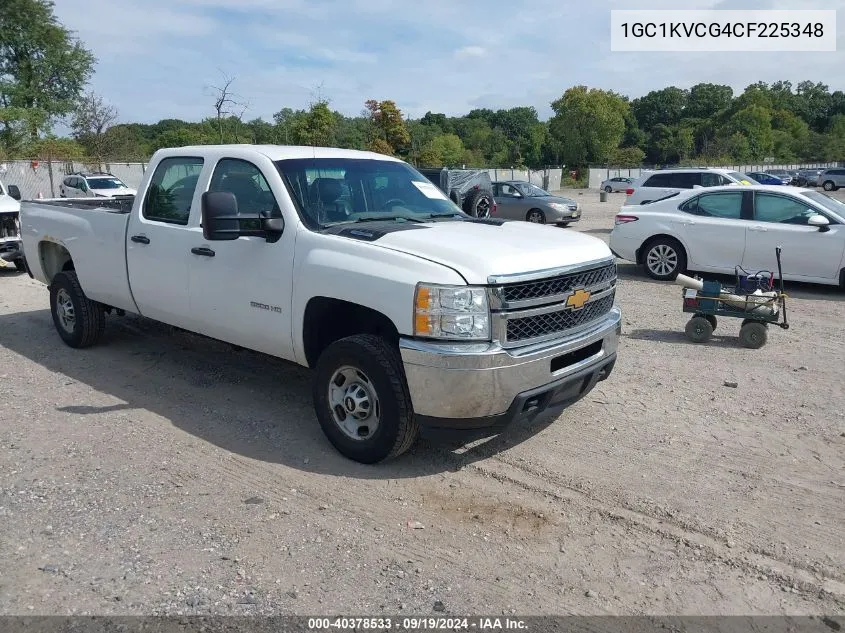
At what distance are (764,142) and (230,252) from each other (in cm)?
10237

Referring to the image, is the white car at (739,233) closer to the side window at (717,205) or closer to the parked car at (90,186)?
the side window at (717,205)

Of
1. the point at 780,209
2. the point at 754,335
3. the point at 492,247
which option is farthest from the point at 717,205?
the point at 492,247

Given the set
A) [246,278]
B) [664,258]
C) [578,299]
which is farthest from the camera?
[664,258]

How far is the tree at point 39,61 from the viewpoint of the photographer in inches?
1893

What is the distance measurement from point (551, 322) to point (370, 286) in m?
1.13

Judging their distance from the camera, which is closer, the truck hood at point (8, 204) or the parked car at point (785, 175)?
the truck hood at point (8, 204)

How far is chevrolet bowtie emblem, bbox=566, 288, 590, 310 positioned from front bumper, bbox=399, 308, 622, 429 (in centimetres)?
25

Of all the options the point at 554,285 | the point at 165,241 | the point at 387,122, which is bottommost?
the point at 554,285

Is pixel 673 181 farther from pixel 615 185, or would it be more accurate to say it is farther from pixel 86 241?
pixel 615 185

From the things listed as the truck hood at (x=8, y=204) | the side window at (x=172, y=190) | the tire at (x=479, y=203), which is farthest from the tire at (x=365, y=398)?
the tire at (x=479, y=203)

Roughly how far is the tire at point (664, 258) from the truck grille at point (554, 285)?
6693mm

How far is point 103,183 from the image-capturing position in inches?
940

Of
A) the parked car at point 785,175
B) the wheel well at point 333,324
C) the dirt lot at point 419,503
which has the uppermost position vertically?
the parked car at point 785,175

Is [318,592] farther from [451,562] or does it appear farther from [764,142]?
[764,142]
